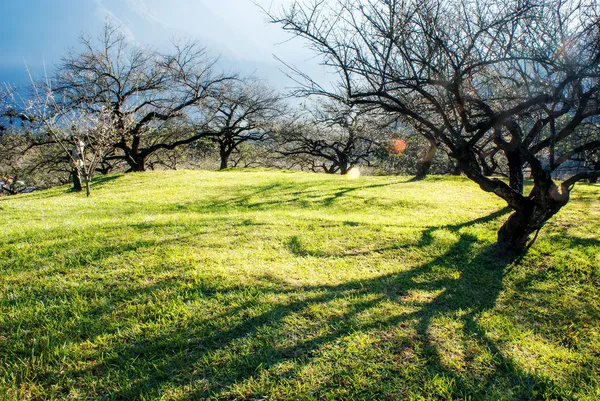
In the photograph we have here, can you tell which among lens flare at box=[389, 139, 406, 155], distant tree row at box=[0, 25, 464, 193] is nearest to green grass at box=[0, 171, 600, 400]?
distant tree row at box=[0, 25, 464, 193]

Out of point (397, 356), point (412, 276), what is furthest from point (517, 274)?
point (397, 356)

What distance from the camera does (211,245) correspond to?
5277 millimetres

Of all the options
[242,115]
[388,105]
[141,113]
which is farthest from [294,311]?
[242,115]

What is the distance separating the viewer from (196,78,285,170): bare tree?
22844 millimetres

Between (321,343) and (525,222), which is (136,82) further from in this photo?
(525,222)

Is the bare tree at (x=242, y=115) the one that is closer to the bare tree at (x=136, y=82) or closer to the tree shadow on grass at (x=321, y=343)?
the bare tree at (x=136, y=82)

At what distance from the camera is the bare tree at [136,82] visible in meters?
17.9

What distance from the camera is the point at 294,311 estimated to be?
3455 millimetres

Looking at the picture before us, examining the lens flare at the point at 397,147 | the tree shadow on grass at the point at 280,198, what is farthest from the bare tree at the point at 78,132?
the lens flare at the point at 397,147

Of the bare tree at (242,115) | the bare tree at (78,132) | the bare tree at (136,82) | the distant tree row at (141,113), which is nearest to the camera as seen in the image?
the bare tree at (78,132)

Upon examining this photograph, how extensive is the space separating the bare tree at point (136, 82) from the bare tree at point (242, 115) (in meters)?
1.71

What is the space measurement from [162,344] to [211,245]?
2.50m

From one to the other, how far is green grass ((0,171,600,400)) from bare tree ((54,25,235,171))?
48.0 ft

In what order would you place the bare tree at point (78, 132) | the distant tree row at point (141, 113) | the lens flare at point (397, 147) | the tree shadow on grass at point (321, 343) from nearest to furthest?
the tree shadow on grass at point (321, 343), the bare tree at point (78, 132), the distant tree row at point (141, 113), the lens flare at point (397, 147)
